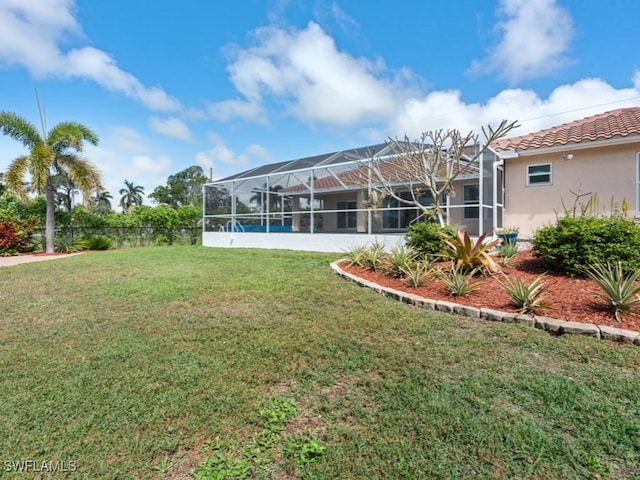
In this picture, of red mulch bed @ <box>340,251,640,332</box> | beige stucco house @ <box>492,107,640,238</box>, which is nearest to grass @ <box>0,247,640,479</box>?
red mulch bed @ <box>340,251,640,332</box>

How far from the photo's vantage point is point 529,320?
3.81 meters

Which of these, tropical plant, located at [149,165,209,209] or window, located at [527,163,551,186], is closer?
window, located at [527,163,551,186]

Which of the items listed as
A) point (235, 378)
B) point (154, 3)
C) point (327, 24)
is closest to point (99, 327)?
point (235, 378)

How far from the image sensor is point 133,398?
8.47ft

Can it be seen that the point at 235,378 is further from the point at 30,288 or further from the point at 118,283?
the point at 30,288

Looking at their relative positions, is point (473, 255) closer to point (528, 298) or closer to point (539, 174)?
point (528, 298)

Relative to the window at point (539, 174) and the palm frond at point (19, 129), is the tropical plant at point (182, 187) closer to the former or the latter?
the palm frond at point (19, 129)

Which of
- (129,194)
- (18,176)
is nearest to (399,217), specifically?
(18,176)

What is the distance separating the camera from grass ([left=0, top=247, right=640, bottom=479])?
6.43 feet

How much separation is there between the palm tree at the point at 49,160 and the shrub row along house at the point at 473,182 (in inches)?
239

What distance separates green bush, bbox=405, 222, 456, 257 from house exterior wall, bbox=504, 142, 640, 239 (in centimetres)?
397

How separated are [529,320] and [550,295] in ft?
3.64

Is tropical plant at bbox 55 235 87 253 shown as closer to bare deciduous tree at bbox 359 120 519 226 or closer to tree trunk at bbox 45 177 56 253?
tree trunk at bbox 45 177 56 253

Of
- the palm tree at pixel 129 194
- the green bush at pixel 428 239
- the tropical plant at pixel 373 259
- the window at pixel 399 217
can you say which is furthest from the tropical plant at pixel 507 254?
the palm tree at pixel 129 194
